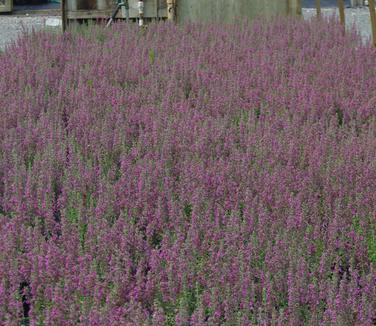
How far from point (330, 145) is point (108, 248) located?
192cm

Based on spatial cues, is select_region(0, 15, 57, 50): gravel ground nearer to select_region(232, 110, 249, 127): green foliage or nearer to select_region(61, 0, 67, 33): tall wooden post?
select_region(61, 0, 67, 33): tall wooden post

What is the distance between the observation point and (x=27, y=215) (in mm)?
4047

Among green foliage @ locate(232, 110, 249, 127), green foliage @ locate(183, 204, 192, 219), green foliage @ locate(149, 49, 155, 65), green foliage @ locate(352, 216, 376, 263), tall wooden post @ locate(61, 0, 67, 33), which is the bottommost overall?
green foliage @ locate(352, 216, 376, 263)

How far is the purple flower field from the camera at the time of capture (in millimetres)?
3104

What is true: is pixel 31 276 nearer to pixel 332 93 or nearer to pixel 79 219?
pixel 79 219

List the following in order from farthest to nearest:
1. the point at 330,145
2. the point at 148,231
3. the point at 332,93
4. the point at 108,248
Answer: the point at 332,93 < the point at 330,145 < the point at 148,231 < the point at 108,248

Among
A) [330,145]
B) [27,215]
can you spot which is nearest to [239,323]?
[27,215]

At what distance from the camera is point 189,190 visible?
4129mm

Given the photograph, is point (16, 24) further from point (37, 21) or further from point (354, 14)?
point (354, 14)

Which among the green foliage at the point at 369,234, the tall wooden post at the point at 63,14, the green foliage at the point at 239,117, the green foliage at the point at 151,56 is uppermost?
the tall wooden post at the point at 63,14

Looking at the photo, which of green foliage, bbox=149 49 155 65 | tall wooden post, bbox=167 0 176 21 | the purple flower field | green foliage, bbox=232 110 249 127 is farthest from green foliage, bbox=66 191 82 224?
tall wooden post, bbox=167 0 176 21

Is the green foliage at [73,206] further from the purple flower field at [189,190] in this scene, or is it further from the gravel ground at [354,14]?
the gravel ground at [354,14]

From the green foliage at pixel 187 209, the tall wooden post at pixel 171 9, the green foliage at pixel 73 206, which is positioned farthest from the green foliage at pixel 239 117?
the tall wooden post at pixel 171 9

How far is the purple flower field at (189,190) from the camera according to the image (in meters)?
3.10
